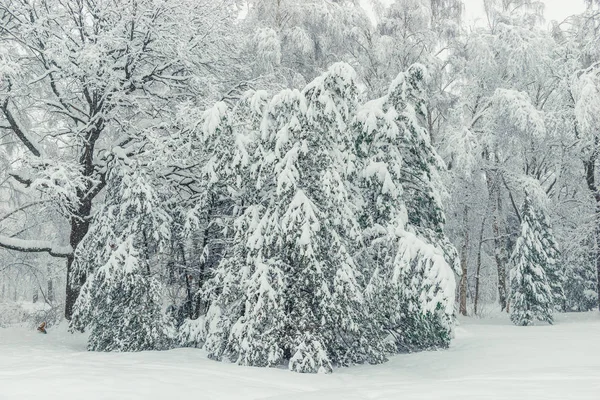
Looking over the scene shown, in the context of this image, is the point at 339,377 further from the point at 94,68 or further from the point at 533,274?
the point at 533,274

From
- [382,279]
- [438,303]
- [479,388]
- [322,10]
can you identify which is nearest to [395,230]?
[382,279]

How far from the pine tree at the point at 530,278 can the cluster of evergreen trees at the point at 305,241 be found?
11.1 metres

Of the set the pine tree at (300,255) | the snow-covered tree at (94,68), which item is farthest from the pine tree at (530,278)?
the snow-covered tree at (94,68)

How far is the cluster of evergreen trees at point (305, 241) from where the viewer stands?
8.31 metres

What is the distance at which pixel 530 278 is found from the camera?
1998cm

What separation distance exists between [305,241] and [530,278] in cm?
1485

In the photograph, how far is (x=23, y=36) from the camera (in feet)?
39.1

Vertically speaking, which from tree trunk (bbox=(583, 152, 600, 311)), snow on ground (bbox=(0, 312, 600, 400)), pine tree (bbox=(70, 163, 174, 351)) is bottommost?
snow on ground (bbox=(0, 312, 600, 400))

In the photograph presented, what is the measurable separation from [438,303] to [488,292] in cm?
3745

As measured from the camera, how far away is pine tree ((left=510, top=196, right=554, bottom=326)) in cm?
1966

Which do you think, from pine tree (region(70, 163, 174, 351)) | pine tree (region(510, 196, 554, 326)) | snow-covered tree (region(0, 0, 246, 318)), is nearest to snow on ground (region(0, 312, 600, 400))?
pine tree (region(70, 163, 174, 351))

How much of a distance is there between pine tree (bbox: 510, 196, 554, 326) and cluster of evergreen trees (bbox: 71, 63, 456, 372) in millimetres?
11126

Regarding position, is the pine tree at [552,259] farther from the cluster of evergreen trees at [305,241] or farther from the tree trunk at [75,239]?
the tree trunk at [75,239]

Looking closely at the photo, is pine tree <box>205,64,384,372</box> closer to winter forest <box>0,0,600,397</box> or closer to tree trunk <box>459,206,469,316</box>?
winter forest <box>0,0,600,397</box>
